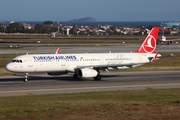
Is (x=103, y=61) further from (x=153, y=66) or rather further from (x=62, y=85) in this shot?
(x=153, y=66)

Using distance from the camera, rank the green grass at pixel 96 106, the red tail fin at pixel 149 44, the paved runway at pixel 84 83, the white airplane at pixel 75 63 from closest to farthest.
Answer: the green grass at pixel 96 106
the paved runway at pixel 84 83
the white airplane at pixel 75 63
the red tail fin at pixel 149 44

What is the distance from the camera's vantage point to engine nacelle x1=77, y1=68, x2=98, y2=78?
44.0 meters

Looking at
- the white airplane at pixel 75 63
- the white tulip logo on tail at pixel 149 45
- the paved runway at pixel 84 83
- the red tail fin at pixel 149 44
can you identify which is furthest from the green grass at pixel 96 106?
the white tulip logo on tail at pixel 149 45

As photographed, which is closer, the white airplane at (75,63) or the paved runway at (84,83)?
the paved runway at (84,83)

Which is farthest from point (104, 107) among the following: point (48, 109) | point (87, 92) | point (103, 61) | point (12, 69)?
point (103, 61)

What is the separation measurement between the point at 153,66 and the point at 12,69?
75.3 ft

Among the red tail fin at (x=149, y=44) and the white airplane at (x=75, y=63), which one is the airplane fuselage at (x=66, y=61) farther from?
the red tail fin at (x=149, y=44)

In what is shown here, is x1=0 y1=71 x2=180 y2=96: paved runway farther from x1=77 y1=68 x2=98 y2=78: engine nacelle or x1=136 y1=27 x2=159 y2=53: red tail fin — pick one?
x1=136 y1=27 x2=159 y2=53: red tail fin

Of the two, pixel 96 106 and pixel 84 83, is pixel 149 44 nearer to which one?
pixel 84 83

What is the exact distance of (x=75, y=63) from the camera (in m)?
45.7

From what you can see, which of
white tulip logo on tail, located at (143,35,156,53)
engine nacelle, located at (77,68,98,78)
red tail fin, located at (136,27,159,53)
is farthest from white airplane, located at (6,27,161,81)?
white tulip logo on tail, located at (143,35,156,53)

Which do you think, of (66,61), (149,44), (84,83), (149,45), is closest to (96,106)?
(84,83)

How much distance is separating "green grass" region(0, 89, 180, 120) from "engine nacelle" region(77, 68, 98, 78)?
30.8 ft

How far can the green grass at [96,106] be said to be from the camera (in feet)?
77.2
